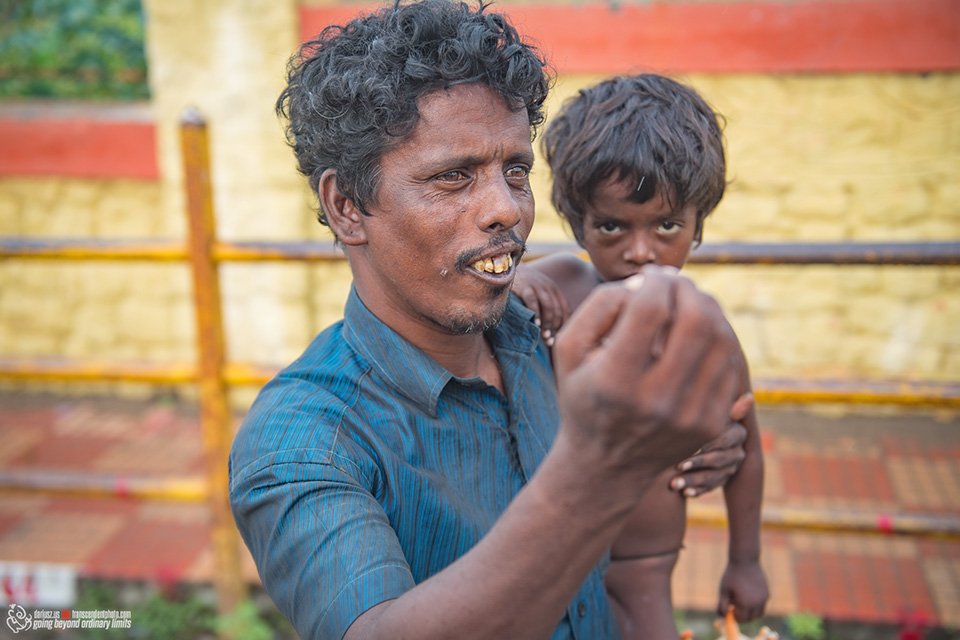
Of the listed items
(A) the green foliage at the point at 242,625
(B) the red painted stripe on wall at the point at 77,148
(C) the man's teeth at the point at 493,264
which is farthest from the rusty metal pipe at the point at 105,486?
(B) the red painted stripe on wall at the point at 77,148

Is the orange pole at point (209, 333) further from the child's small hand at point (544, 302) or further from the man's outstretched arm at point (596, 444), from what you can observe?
the man's outstretched arm at point (596, 444)

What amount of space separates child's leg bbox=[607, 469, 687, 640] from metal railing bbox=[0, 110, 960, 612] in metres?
0.63

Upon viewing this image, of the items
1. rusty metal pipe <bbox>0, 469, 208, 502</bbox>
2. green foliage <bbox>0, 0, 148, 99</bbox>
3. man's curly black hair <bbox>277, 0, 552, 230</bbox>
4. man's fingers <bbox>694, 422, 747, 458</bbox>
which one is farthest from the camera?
green foliage <bbox>0, 0, 148, 99</bbox>

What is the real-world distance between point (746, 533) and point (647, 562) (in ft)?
0.81

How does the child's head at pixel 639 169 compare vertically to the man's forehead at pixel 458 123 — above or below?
below

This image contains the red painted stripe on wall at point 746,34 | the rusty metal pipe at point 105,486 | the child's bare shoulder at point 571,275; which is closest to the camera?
the child's bare shoulder at point 571,275

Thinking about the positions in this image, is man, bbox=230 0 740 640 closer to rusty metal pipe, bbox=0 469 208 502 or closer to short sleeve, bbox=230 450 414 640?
short sleeve, bbox=230 450 414 640

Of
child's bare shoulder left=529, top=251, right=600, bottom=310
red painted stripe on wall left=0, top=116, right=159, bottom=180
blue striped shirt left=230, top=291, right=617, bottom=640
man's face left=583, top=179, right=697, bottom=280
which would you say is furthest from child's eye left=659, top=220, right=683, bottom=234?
red painted stripe on wall left=0, top=116, right=159, bottom=180

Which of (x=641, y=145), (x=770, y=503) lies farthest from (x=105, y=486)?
(x=770, y=503)

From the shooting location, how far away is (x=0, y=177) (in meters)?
5.07

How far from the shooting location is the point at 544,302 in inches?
72.7

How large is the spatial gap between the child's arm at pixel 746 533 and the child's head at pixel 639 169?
→ 1.34 ft

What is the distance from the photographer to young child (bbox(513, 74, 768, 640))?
1.82 meters

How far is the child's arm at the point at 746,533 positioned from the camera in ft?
6.07
